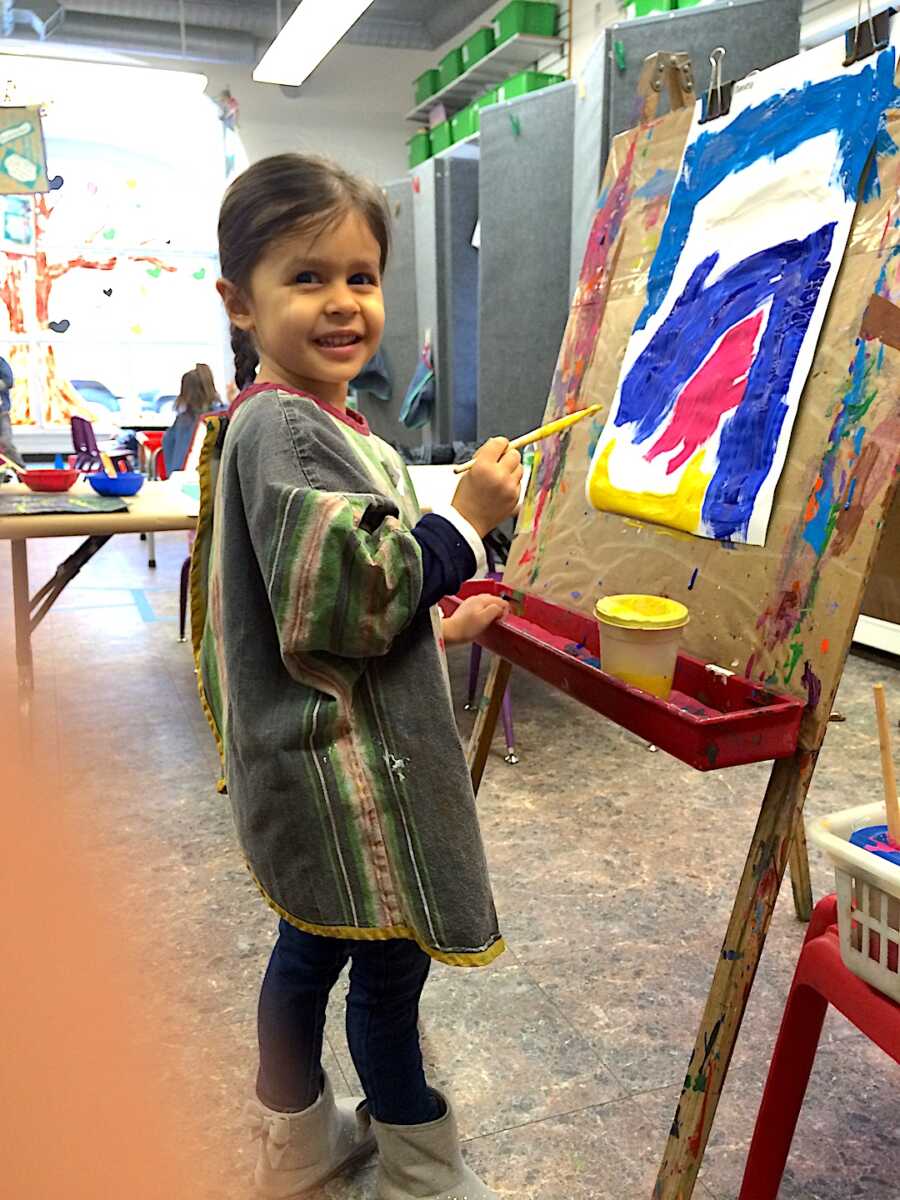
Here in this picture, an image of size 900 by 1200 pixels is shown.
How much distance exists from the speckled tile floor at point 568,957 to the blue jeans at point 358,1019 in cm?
10

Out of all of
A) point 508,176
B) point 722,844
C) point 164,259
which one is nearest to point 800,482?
point 722,844

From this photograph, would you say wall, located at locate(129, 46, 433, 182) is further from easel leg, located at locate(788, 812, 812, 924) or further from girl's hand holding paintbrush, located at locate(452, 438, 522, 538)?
girl's hand holding paintbrush, located at locate(452, 438, 522, 538)

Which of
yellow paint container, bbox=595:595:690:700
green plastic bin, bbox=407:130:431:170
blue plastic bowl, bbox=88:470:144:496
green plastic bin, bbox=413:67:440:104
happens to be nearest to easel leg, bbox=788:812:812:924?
yellow paint container, bbox=595:595:690:700

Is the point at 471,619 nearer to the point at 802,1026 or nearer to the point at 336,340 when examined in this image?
the point at 336,340

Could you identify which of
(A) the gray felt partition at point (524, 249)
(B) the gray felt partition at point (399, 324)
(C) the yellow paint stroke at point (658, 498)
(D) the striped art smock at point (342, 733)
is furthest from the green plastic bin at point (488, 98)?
(D) the striped art smock at point (342, 733)

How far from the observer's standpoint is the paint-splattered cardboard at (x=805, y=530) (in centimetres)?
102

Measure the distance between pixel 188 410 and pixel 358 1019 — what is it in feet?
11.9

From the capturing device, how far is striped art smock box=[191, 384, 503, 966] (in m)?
0.97

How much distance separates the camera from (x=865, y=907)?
93 centimetres

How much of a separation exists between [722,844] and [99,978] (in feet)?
6.72

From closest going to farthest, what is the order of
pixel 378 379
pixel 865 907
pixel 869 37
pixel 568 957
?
1. pixel 865 907
2. pixel 869 37
3. pixel 568 957
4. pixel 378 379

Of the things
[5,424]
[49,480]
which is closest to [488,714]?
[49,480]

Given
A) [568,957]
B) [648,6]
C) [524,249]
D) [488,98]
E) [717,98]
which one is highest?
[648,6]

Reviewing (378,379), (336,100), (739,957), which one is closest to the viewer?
(739,957)
